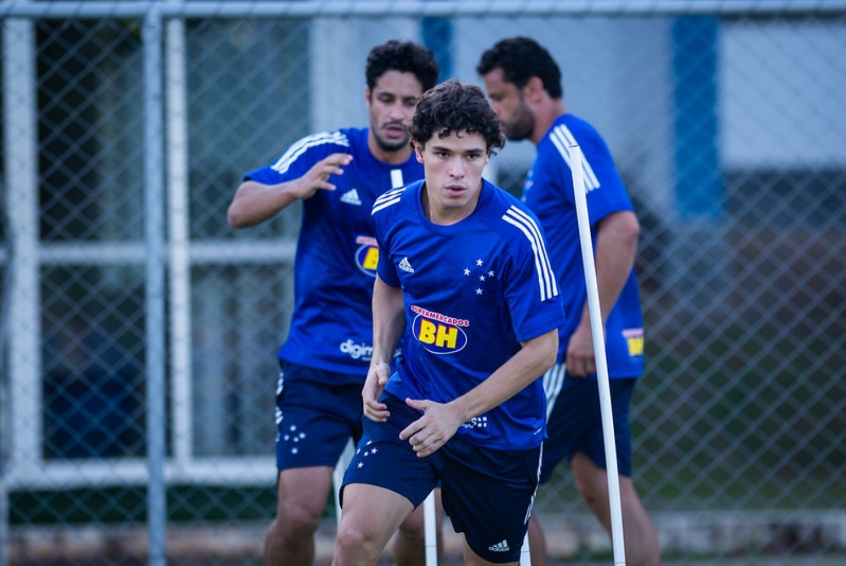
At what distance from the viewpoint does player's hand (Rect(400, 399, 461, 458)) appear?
2738 mm

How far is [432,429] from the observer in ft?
8.99

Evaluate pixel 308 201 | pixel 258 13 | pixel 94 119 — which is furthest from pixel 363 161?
pixel 94 119

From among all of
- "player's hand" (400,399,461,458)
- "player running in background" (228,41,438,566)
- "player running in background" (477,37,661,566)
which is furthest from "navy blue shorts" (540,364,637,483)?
"player's hand" (400,399,461,458)

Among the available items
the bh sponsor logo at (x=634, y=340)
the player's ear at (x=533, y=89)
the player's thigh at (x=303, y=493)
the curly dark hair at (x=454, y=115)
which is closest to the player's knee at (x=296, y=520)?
the player's thigh at (x=303, y=493)

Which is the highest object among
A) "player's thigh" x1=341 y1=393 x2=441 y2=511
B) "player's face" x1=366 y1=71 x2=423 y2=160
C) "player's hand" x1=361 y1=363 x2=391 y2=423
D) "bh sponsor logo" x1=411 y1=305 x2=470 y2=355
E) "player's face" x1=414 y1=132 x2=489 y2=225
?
"player's face" x1=366 y1=71 x2=423 y2=160

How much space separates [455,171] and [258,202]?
1.06 m

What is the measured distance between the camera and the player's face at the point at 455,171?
2820 millimetres

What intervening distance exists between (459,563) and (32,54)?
3797 mm

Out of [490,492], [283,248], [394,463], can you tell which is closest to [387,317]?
[394,463]

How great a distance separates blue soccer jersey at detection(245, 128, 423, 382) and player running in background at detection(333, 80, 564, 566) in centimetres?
65

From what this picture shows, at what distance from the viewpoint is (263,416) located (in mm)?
5840

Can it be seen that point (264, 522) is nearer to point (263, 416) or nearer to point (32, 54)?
point (263, 416)

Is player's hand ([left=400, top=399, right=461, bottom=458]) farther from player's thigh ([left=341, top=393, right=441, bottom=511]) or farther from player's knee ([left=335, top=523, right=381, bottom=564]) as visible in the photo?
player's knee ([left=335, top=523, right=381, bottom=564])

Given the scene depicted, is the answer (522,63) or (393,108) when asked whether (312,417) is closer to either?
(393,108)
